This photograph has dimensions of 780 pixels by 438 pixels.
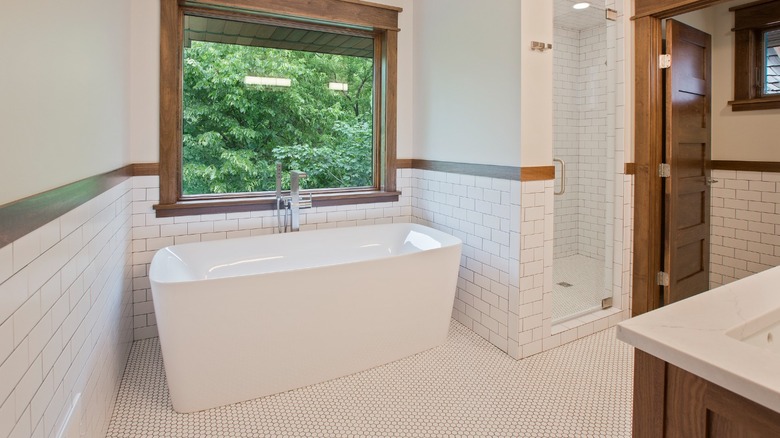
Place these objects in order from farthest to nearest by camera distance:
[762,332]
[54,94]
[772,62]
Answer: [772,62], [54,94], [762,332]

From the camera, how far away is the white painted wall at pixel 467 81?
267cm

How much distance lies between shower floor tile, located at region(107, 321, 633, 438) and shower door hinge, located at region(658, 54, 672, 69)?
6.39ft

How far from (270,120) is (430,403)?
2311 mm

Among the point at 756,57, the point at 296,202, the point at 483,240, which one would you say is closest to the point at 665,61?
the point at 756,57

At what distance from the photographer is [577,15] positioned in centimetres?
367

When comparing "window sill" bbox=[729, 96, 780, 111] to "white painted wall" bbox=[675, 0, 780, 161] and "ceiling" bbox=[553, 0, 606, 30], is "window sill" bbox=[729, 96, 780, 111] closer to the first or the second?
"white painted wall" bbox=[675, 0, 780, 161]

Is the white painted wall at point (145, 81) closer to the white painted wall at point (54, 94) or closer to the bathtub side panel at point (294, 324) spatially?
the white painted wall at point (54, 94)

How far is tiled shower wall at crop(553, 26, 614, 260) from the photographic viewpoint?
3.91 m

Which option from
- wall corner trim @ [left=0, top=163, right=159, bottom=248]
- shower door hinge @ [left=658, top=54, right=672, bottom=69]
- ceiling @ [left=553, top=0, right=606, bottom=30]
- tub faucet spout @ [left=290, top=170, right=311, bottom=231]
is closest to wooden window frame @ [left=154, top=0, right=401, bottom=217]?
tub faucet spout @ [left=290, top=170, right=311, bottom=231]

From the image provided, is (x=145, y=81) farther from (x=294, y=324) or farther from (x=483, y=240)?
(x=483, y=240)

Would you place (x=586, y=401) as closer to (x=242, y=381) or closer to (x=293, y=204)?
(x=242, y=381)

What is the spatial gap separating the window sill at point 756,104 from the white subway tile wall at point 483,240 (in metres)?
2.38

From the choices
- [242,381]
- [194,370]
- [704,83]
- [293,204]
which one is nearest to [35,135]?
[194,370]

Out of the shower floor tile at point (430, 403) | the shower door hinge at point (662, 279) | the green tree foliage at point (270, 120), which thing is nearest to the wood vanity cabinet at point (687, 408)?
the shower floor tile at point (430, 403)
